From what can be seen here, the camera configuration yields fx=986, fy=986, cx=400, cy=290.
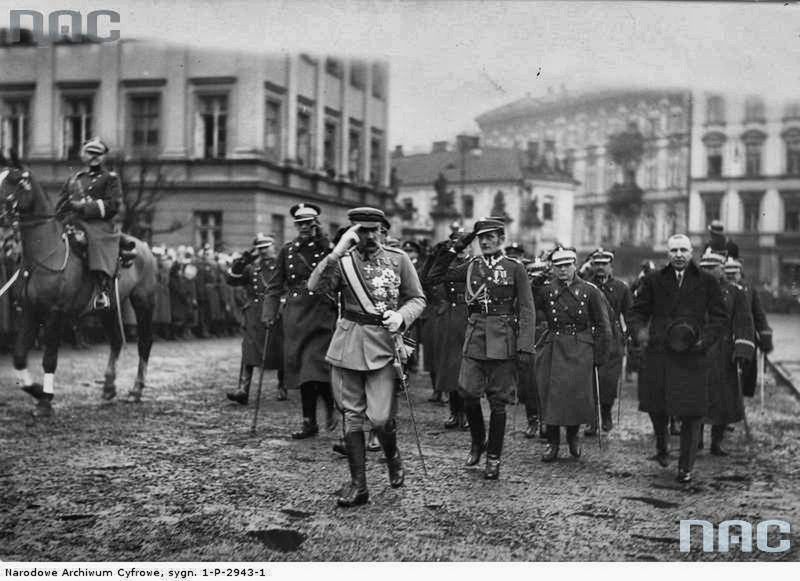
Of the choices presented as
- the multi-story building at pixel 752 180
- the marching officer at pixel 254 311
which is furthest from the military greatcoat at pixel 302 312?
the multi-story building at pixel 752 180

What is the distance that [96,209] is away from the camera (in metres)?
10.4

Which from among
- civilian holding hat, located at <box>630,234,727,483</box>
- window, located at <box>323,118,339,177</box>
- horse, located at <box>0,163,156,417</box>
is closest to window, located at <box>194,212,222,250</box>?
window, located at <box>323,118,339,177</box>

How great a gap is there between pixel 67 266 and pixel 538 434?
5163mm

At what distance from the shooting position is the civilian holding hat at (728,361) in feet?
29.0

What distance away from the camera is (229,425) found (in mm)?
9602

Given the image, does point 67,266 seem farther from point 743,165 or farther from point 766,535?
point 743,165

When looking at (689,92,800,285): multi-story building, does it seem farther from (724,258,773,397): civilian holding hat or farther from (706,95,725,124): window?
(724,258,773,397): civilian holding hat

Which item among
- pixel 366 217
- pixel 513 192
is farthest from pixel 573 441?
pixel 513 192

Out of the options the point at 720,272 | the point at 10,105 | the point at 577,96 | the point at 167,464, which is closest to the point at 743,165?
the point at 577,96

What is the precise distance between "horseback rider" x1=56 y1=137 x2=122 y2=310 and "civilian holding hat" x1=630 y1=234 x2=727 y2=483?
18.7 ft

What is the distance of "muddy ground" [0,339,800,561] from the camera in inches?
219

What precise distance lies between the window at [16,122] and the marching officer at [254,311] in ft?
66.7

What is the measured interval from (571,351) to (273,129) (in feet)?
74.6

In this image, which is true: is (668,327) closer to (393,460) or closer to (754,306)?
(393,460)
